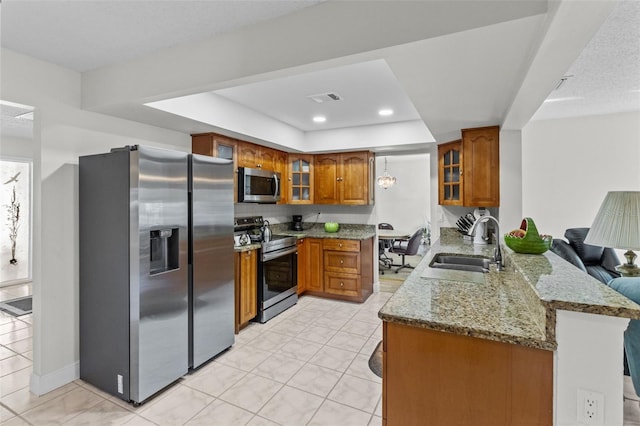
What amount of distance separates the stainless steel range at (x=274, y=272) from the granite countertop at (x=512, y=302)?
205cm

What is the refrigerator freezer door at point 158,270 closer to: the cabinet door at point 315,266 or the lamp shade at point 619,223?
the cabinet door at point 315,266

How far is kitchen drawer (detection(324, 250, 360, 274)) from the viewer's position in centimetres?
452

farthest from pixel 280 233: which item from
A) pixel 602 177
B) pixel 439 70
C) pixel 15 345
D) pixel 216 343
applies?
pixel 602 177

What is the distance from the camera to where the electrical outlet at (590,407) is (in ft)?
3.72

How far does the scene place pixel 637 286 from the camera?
1.85 m

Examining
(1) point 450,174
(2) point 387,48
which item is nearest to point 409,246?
(1) point 450,174

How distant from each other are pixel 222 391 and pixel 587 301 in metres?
2.37

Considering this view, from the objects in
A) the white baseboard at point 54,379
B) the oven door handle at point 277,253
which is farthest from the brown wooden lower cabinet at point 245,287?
the white baseboard at point 54,379

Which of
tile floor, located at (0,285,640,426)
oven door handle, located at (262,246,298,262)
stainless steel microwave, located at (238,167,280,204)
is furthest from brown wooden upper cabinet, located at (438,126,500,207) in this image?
stainless steel microwave, located at (238,167,280,204)

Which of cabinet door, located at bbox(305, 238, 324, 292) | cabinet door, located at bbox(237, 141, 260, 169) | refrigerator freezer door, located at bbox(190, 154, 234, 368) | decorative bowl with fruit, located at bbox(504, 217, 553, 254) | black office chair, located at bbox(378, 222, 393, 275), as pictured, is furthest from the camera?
black office chair, located at bbox(378, 222, 393, 275)

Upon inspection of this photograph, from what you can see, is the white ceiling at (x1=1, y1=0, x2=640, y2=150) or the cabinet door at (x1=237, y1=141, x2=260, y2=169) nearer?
the white ceiling at (x1=1, y1=0, x2=640, y2=150)

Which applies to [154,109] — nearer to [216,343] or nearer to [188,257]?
[188,257]

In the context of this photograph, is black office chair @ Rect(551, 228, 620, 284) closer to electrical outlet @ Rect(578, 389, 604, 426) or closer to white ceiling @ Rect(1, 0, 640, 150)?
white ceiling @ Rect(1, 0, 640, 150)

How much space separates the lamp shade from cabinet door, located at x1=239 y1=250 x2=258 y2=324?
3074 mm
